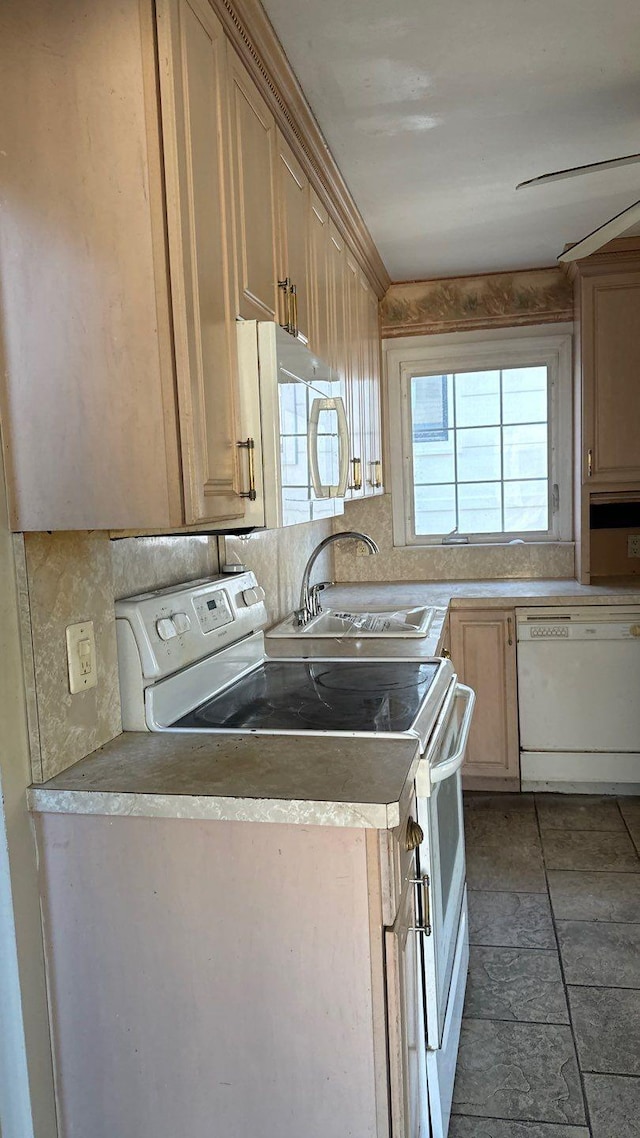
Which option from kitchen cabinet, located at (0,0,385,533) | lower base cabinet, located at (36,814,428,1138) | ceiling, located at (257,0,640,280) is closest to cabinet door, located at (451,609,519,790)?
ceiling, located at (257,0,640,280)

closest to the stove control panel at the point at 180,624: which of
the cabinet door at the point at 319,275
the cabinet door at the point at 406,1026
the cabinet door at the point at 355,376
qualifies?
the cabinet door at the point at 406,1026

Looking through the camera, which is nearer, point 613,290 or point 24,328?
point 24,328

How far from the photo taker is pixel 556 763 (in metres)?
3.50

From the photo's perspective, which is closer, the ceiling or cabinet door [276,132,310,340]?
the ceiling

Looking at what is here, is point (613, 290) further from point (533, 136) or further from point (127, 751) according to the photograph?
point (127, 751)

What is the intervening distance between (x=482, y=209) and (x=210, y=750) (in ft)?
8.03

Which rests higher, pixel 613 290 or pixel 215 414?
pixel 613 290

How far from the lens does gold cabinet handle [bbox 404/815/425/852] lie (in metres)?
1.36

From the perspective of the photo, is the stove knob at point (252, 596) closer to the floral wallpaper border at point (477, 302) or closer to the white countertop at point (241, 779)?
the white countertop at point (241, 779)

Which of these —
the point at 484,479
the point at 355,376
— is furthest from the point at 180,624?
the point at 484,479

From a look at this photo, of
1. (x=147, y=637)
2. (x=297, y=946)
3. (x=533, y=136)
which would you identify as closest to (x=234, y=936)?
(x=297, y=946)

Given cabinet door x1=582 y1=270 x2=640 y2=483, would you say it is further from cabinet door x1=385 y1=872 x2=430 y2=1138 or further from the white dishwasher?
cabinet door x1=385 y1=872 x2=430 y2=1138

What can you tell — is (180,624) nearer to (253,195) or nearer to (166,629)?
(166,629)

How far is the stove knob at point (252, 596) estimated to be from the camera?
2.14 metres
